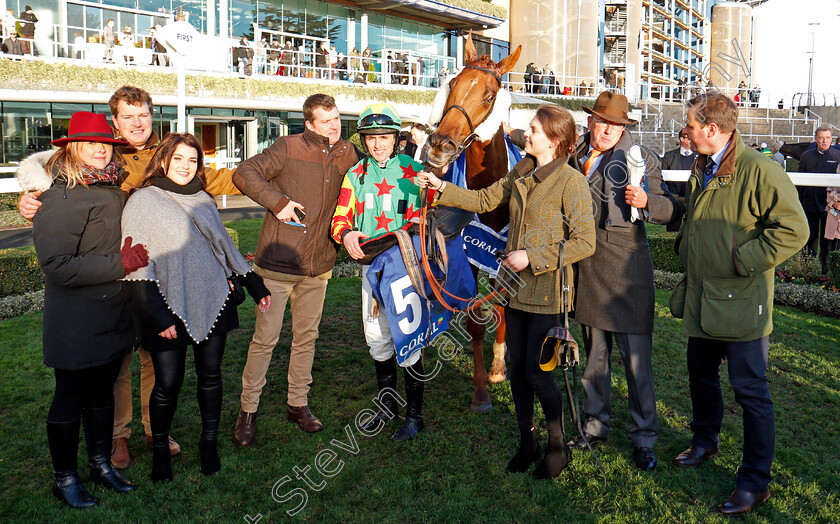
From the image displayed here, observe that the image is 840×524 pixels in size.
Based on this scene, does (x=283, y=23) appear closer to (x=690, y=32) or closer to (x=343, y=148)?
(x=343, y=148)

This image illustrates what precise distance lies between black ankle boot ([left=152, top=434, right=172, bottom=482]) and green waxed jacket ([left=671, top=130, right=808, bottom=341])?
3061 millimetres

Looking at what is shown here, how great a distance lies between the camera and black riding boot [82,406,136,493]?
3520 mm

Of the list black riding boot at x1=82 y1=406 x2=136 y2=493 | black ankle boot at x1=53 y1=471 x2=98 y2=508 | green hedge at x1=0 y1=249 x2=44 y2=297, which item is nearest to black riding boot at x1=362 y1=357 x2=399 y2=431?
black riding boot at x1=82 y1=406 x2=136 y2=493

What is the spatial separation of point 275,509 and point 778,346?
5.14 meters

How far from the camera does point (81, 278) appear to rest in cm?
316

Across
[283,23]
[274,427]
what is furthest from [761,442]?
[283,23]

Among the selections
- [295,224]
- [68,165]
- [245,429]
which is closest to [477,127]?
[295,224]

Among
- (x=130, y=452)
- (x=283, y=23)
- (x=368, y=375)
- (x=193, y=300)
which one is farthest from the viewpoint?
(x=283, y=23)

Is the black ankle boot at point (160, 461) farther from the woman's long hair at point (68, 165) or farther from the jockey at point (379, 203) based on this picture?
the woman's long hair at point (68, 165)

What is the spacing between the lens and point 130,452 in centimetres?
399

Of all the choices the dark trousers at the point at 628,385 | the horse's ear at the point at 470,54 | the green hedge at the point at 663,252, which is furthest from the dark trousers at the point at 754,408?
the green hedge at the point at 663,252

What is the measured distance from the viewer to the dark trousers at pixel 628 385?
3.89 meters

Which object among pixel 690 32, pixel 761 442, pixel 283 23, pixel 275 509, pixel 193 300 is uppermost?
pixel 690 32

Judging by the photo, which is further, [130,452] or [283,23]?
[283,23]
